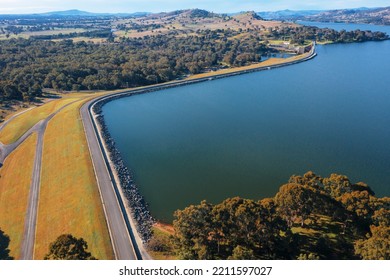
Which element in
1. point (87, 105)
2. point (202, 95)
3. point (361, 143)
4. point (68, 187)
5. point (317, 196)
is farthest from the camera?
point (202, 95)

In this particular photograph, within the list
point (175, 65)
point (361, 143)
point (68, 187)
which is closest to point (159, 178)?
point (68, 187)

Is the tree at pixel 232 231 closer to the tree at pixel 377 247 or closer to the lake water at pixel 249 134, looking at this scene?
the tree at pixel 377 247

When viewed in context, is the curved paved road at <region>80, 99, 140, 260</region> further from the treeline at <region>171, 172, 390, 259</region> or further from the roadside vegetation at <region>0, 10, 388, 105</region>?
the roadside vegetation at <region>0, 10, 388, 105</region>

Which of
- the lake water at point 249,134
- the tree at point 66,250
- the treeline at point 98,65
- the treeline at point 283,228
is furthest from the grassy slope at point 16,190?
the treeline at point 98,65

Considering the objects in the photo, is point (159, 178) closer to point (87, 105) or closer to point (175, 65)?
point (87, 105)

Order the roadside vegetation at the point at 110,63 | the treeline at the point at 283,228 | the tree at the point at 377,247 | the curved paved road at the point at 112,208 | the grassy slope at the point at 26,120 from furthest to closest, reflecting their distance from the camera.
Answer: the roadside vegetation at the point at 110,63 < the grassy slope at the point at 26,120 < the curved paved road at the point at 112,208 < the treeline at the point at 283,228 < the tree at the point at 377,247
